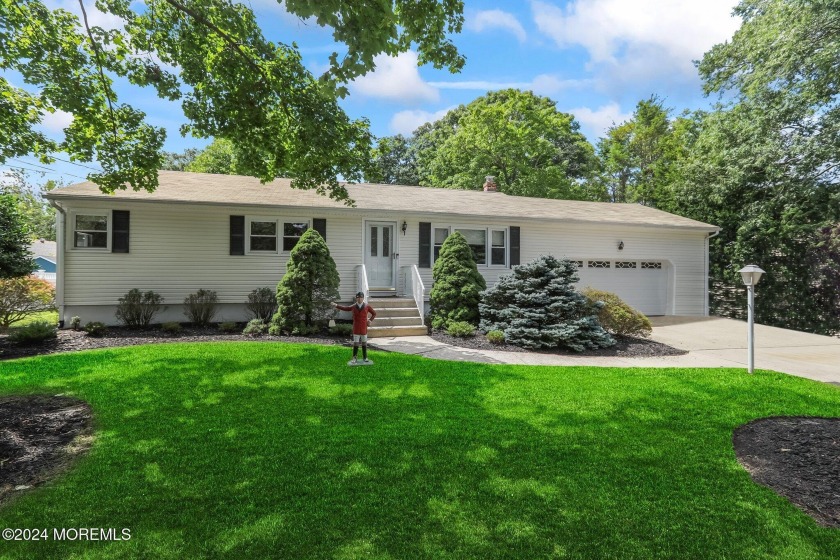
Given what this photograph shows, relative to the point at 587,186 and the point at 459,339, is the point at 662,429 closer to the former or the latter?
the point at 459,339

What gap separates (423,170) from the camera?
1288 inches

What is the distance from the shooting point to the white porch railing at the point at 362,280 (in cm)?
1112

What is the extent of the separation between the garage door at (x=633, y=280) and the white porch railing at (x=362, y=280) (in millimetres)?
7506

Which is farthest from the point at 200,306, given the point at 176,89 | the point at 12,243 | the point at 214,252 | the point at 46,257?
the point at 46,257

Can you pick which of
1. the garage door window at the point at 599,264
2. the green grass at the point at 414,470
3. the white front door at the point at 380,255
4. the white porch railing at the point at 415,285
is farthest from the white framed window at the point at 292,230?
the garage door window at the point at 599,264

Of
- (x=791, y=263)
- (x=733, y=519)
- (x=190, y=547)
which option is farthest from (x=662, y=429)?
(x=791, y=263)

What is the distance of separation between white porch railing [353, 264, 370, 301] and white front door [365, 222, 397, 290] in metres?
0.42

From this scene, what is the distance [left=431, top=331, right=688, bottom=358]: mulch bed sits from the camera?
897cm

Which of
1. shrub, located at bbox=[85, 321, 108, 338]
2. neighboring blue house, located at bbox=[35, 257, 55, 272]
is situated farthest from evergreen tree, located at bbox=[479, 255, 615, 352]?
neighboring blue house, located at bbox=[35, 257, 55, 272]

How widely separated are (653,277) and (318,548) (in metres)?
15.7

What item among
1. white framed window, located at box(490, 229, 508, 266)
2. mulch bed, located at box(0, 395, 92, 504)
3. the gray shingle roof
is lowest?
mulch bed, located at box(0, 395, 92, 504)

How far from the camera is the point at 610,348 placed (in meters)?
9.42

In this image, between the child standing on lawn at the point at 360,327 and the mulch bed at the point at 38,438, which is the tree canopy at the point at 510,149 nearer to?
the child standing on lawn at the point at 360,327

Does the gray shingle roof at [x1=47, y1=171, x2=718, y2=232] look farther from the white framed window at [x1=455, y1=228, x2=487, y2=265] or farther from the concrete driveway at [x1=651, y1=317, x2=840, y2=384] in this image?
the concrete driveway at [x1=651, y1=317, x2=840, y2=384]
